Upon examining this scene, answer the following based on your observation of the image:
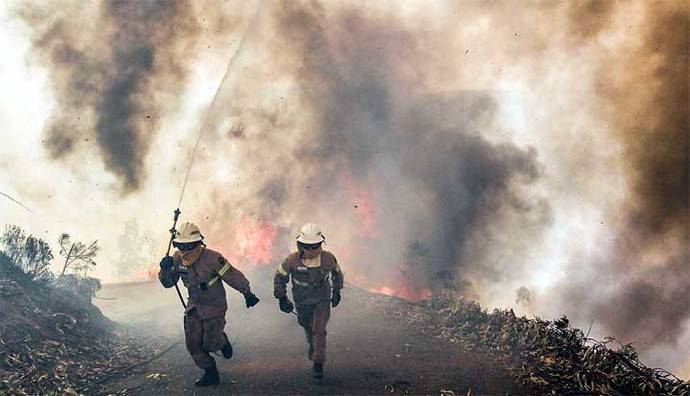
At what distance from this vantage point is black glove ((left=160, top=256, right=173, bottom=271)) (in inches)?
250

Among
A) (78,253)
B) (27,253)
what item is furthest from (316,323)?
(78,253)

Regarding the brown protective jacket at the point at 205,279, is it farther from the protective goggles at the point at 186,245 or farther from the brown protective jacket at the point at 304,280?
the brown protective jacket at the point at 304,280

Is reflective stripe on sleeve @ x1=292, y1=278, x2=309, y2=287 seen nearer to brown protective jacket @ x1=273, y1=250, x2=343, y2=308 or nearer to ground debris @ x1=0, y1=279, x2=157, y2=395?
brown protective jacket @ x1=273, y1=250, x2=343, y2=308

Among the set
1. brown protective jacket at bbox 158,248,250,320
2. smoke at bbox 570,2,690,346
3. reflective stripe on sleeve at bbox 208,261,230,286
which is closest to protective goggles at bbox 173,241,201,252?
brown protective jacket at bbox 158,248,250,320

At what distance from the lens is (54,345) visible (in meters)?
7.17

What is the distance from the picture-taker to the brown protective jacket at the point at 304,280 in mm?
6812

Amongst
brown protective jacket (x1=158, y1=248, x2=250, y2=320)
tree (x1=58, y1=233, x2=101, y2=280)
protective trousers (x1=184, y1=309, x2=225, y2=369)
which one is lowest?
protective trousers (x1=184, y1=309, x2=225, y2=369)

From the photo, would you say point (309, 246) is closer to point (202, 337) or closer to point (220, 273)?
point (220, 273)

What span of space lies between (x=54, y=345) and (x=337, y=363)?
489cm

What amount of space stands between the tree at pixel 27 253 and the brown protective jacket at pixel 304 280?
19.9 feet

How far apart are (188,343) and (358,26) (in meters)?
19.8

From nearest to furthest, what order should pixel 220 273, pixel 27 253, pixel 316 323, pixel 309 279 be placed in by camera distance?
1. pixel 220 273
2. pixel 316 323
3. pixel 309 279
4. pixel 27 253

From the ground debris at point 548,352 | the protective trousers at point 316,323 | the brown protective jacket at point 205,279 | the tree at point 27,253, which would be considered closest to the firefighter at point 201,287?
the brown protective jacket at point 205,279

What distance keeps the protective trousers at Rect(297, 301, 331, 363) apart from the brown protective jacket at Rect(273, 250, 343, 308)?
0.33 feet
